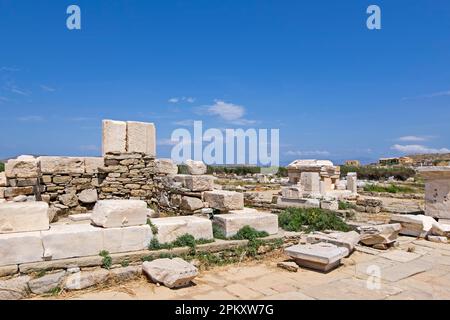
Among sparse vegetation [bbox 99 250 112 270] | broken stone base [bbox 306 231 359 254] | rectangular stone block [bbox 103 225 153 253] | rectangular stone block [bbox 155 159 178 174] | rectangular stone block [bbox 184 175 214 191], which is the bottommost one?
broken stone base [bbox 306 231 359 254]

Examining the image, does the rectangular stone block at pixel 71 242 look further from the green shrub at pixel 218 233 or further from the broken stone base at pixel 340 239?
the broken stone base at pixel 340 239

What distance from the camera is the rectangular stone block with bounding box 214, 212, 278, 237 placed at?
561cm

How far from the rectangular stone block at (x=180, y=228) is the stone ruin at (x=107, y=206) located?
0.01 m

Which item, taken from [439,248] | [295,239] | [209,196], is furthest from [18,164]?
[439,248]

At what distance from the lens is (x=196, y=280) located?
14.7ft

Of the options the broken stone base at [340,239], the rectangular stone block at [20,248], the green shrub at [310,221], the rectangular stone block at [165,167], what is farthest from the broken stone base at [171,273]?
the rectangular stone block at [165,167]

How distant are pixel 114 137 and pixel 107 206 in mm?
3654

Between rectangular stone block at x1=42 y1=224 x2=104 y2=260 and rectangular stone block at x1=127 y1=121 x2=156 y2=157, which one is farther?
rectangular stone block at x1=127 y1=121 x2=156 y2=157

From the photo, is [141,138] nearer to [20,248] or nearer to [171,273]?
[20,248]

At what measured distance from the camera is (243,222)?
577 centimetres

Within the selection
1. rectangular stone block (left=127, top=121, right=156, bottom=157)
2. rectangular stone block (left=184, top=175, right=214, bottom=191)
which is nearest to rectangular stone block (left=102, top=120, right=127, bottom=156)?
rectangular stone block (left=127, top=121, right=156, bottom=157)

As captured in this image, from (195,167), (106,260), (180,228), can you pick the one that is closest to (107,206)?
(106,260)

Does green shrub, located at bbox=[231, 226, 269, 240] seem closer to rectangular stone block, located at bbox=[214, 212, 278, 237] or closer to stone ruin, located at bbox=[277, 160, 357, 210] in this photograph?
rectangular stone block, located at bbox=[214, 212, 278, 237]
